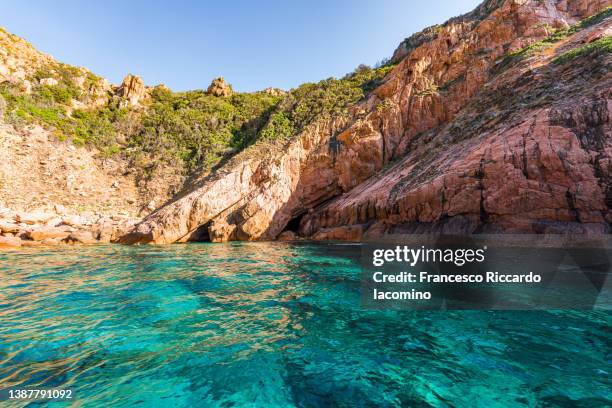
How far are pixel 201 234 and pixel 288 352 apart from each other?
60.0 ft

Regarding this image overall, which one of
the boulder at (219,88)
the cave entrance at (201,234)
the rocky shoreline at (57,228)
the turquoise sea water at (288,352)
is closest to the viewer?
the turquoise sea water at (288,352)

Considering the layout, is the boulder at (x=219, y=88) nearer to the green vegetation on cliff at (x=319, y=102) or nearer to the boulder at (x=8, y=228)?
the green vegetation on cliff at (x=319, y=102)

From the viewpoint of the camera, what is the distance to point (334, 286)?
6773mm

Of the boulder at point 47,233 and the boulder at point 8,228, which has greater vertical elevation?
the boulder at point 8,228

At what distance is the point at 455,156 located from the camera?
12.6 m

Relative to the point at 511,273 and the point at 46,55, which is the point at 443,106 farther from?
the point at 46,55

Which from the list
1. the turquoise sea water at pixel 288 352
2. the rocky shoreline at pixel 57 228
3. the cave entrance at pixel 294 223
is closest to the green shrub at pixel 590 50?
the turquoise sea water at pixel 288 352

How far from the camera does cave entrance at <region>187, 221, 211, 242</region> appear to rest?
20.0m

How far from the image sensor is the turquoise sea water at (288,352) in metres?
2.64

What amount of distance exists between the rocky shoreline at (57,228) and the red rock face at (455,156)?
202cm

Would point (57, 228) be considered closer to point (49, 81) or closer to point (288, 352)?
point (288, 352)

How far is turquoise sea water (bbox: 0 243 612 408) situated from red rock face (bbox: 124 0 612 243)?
6315mm

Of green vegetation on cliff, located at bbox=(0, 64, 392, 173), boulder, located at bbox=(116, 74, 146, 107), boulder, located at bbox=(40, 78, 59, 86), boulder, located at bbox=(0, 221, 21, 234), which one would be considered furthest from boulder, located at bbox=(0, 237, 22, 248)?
boulder, located at bbox=(40, 78, 59, 86)

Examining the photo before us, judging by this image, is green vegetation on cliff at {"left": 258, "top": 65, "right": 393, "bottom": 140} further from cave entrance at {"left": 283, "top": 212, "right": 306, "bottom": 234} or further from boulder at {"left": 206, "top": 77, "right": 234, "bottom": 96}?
boulder at {"left": 206, "top": 77, "right": 234, "bottom": 96}
